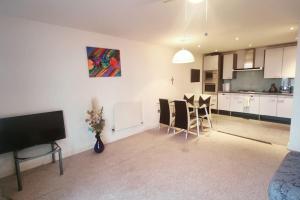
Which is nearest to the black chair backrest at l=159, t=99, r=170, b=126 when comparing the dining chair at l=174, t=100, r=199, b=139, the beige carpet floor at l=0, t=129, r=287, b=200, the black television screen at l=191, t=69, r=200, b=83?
the dining chair at l=174, t=100, r=199, b=139

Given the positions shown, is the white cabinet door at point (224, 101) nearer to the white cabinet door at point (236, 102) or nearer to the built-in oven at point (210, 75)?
the white cabinet door at point (236, 102)

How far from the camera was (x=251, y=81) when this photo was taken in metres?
5.82

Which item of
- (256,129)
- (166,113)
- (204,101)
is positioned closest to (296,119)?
(256,129)

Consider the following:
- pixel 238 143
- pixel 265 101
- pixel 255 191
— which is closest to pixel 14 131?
pixel 255 191

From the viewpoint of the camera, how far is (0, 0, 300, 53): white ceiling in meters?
2.10

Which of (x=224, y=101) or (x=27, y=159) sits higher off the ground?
(x=224, y=101)

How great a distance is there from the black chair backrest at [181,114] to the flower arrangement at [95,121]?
5.80ft

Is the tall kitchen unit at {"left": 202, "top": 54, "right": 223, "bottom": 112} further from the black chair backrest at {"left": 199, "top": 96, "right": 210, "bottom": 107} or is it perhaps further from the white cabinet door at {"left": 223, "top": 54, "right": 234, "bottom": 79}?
the black chair backrest at {"left": 199, "top": 96, "right": 210, "bottom": 107}

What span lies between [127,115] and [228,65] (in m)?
4.37

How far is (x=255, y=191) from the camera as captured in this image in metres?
2.04

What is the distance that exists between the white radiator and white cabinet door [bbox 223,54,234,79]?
12.5 ft

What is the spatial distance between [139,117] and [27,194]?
2686 mm

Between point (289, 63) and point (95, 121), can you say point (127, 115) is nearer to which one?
point (95, 121)

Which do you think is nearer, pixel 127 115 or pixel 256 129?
pixel 127 115
